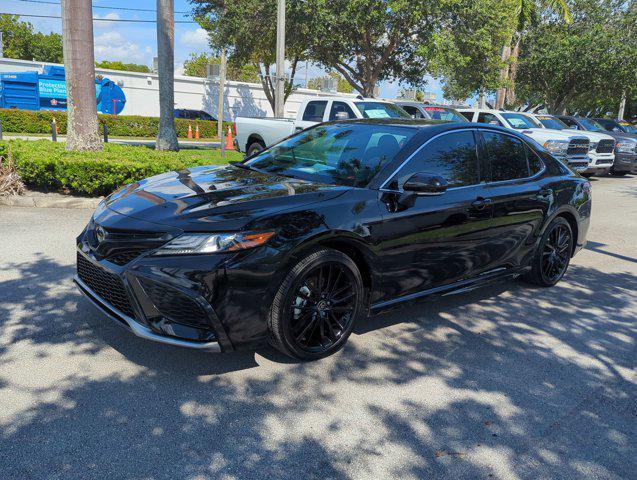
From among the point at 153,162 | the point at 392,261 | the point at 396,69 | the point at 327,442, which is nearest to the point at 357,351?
the point at 392,261

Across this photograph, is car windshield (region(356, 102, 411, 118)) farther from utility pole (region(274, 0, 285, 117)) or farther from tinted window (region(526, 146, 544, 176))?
tinted window (region(526, 146, 544, 176))

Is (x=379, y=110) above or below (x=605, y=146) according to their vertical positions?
above

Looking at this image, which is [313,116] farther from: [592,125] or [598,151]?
[592,125]

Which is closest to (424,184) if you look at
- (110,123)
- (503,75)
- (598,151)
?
(598,151)

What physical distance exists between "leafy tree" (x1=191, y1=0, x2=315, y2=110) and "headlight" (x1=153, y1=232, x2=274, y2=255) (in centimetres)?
1898

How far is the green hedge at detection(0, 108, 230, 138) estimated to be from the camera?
Result: 25.7m

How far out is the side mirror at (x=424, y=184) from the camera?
4.00 m

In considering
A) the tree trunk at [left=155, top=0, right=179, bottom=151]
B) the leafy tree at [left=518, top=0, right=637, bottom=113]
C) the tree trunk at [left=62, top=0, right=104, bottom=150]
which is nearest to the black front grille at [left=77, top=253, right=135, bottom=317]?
the tree trunk at [left=62, top=0, right=104, bottom=150]

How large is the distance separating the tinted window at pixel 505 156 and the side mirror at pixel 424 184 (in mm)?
1102

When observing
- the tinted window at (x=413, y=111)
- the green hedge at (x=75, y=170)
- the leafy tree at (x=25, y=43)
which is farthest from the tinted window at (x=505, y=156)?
the leafy tree at (x=25, y=43)

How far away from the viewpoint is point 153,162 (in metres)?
9.47

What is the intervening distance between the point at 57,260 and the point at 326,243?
3494mm

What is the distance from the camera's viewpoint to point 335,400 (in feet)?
11.3

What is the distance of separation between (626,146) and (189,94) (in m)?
29.0
